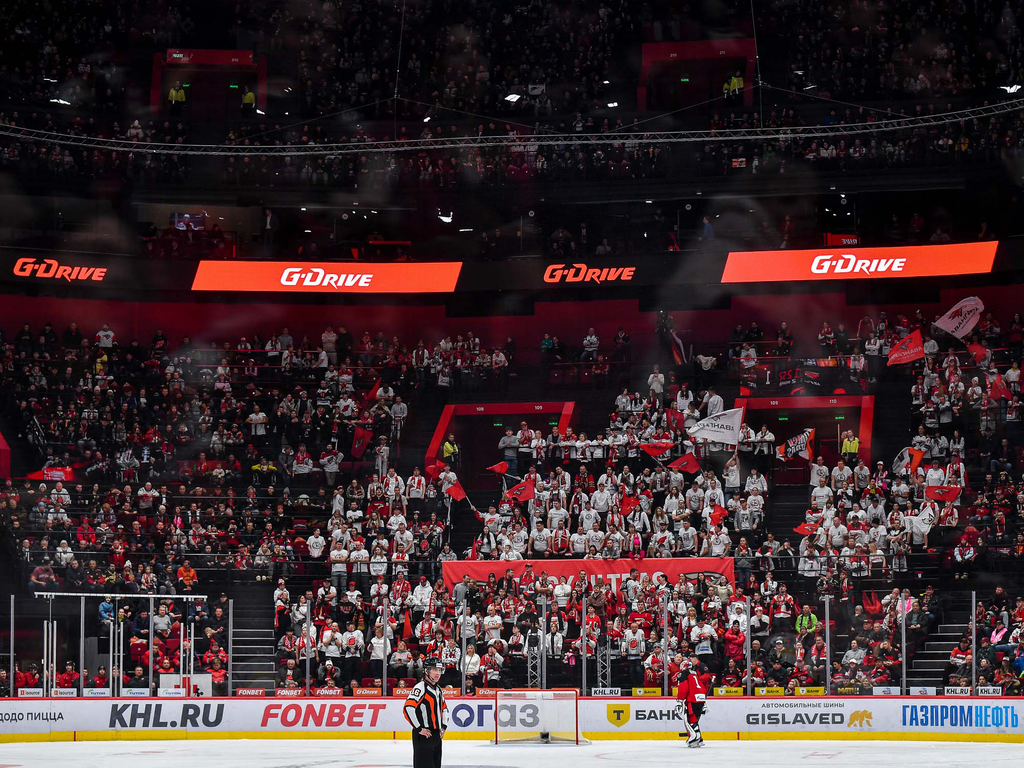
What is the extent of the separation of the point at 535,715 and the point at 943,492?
11.3 m

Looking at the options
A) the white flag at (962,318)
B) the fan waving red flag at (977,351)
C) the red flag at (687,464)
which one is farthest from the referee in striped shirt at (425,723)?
the white flag at (962,318)

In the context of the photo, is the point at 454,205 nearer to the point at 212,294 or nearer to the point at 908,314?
the point at 212,294

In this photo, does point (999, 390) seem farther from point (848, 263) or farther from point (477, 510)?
point (477, 510)

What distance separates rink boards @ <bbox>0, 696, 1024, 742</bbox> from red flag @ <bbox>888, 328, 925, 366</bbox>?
12.6 meters

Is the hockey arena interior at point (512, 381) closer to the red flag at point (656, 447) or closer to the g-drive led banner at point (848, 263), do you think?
the g-drive led banner at point (848, 263)

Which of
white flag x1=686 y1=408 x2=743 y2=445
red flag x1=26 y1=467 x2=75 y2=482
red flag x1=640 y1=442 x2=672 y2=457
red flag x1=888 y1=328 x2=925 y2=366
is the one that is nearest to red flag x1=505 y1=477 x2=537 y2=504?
red flag x1=640 y1=442 x2=672 y2=457

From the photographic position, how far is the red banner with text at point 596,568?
26.8 metres

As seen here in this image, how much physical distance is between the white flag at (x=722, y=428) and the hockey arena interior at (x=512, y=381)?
0.46ft

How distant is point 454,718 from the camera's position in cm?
2295

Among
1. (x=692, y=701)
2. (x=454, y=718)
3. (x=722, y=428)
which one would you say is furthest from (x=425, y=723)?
(x=722, y=428)

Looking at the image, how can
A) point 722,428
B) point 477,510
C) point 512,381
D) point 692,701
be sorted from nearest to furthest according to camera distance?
point 692,701, point 722,428, point 477,510, point 512,381

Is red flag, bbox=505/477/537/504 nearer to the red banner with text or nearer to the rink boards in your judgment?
the red banner with text

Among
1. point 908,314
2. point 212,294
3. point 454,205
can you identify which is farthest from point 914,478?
point 212,294

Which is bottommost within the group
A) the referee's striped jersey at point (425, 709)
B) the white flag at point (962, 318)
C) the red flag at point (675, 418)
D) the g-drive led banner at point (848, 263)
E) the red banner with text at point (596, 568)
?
the referee's striped jersey at point (425, 709)
